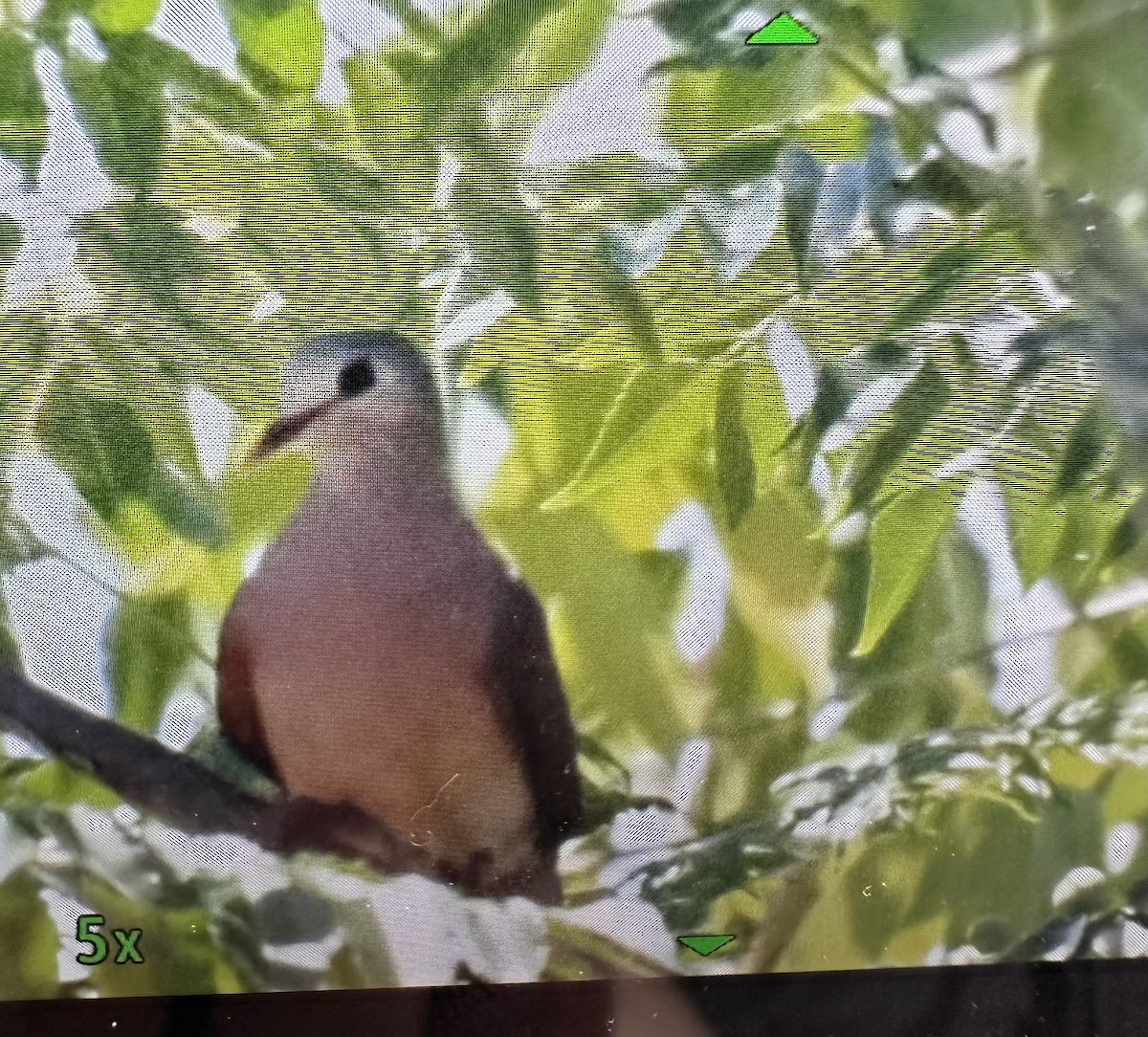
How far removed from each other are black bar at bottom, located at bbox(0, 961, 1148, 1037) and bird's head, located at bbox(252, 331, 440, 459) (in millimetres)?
361

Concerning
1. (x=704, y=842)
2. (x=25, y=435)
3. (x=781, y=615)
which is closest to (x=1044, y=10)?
(x=781, y=615)

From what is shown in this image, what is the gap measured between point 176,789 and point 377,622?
0.16 metres

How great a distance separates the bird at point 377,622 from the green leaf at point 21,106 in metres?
0.20

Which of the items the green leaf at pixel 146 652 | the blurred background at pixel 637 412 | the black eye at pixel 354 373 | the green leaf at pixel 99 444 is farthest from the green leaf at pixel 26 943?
the black eye at pixel 354 373

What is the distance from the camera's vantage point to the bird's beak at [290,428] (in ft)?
1.82

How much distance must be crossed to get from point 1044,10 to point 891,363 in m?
0.24

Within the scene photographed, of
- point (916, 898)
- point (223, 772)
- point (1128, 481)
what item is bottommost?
point (916, 898)

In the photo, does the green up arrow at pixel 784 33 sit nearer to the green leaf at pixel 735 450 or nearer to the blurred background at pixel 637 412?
the blurred background at pixel 637 412

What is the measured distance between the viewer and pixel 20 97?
54 centimetres

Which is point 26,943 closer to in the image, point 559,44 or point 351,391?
point 351,391

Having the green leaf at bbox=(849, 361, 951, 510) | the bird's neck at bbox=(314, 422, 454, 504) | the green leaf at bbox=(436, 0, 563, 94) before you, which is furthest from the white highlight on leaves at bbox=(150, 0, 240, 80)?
the green leaf at bbox=(849, 361, 951, 510)

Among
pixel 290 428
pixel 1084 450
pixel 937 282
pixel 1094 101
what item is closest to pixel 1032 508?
pixel 1084 450

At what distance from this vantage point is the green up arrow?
0.55 meters

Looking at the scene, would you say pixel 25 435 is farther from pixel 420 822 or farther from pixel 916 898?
pixel 916 898
